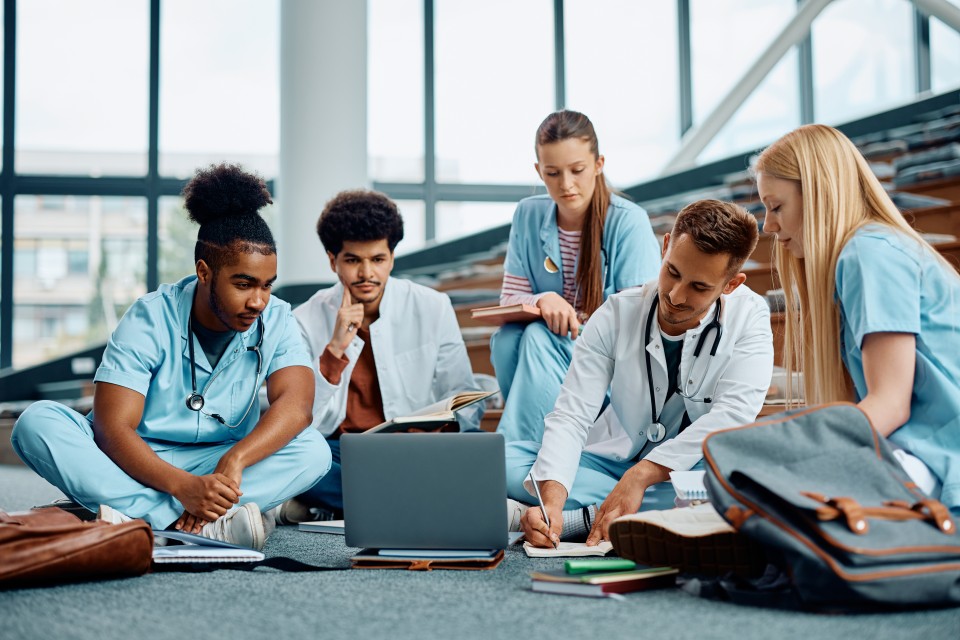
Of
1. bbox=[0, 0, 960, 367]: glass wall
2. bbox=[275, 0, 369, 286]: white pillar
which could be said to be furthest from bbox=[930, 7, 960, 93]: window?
bbox=[275, 0, 369, 286]: white pillar

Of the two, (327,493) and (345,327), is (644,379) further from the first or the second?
(327,493)

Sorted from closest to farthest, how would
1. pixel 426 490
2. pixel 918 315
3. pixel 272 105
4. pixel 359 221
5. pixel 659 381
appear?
pixel 918 315
pixel 426 490
pixel 659 381
pixel 359 221
pixel 272 105

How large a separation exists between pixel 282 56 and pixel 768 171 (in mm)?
3650

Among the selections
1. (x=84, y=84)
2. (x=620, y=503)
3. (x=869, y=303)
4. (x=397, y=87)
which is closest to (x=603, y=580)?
(x=620, y=503)

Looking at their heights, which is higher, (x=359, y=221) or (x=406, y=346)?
(x=359, y=221)

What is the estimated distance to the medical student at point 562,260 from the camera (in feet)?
7.77

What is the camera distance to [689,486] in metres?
1.68

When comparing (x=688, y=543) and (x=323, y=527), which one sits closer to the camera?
(x=688, y=543)

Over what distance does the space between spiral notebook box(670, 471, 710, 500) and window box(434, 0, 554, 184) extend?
484cm

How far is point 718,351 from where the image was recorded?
1.95 metres

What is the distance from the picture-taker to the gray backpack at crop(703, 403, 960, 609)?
46.8 inches

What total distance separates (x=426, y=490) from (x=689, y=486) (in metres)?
0.48

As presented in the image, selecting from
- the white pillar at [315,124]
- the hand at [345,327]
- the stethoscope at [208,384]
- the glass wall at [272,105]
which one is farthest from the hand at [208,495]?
the glass wall at [272,105]

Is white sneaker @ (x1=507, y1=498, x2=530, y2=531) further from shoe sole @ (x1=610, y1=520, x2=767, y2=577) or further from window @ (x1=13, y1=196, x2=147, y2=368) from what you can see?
window @ (x1=13, y1=196, x2=147, y2=368)
